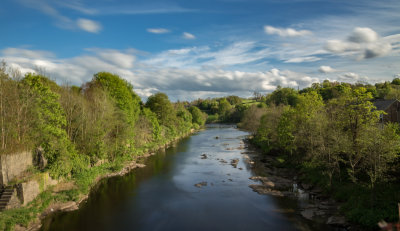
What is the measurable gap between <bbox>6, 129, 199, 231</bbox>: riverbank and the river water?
761mm

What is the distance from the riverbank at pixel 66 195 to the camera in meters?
19.1

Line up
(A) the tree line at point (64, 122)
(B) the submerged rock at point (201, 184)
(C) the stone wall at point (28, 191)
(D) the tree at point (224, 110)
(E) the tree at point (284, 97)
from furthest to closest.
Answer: (D) the tree at point (224, 110) < (E) the tree at point (284, 97) < (B) the submerged rock at point (201, 184) < (A) the tree line at point (64, 122) < (C) the stone wall at point (28, 191)

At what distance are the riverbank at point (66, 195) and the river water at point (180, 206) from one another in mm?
761

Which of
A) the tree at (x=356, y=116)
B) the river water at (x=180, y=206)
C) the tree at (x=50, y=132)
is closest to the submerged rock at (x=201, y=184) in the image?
the river water at (x=180, y=206)

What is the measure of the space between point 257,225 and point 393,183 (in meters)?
11.4

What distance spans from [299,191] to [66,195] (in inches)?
921

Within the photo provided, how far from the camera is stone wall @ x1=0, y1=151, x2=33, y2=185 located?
66.5 ft

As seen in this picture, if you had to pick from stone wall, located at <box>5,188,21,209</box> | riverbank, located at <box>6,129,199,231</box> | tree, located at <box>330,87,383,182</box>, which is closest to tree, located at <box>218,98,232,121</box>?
riverbank, located at <box>6,129,199,231</box>

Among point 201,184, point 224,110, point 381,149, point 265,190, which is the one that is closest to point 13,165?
point 201,184

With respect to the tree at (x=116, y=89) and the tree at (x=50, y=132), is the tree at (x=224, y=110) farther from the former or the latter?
the tree at (x=50, y=132)

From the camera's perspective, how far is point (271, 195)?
26.2 meters

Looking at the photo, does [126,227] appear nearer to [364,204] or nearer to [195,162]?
[364,204]

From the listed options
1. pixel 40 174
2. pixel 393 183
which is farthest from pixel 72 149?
pixel 393 183

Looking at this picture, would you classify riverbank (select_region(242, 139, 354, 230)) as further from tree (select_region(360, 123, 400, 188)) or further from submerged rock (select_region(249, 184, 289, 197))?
tree (select_region(360, 123, 400, 188))
